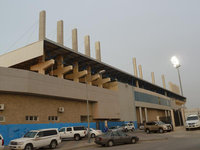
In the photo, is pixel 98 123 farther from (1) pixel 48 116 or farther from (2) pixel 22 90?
(2) pixel 22 90

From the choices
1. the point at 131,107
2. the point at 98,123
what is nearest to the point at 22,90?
the point at 98,123

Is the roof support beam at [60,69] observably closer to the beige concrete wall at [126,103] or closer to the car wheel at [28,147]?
the beige concrete wall at [126,103]

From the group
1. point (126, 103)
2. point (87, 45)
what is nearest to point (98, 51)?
point (87, 45)

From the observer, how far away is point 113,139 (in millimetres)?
19953

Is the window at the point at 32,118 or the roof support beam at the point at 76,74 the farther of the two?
the roof support beam at the point at 76,74

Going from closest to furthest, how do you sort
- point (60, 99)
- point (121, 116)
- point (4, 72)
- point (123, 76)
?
point (4, 72) → point (60, 99) → point (121, 116) → point (123, 76)

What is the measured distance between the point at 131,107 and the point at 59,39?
27586 millimetres

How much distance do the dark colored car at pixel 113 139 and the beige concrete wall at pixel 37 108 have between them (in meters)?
11.6

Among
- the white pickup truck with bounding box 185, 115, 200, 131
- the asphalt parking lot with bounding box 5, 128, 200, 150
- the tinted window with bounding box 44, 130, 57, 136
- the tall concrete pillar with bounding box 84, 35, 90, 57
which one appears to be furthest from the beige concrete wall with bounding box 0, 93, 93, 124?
the white pickup truck with bounding box 185, 115, 200, 131

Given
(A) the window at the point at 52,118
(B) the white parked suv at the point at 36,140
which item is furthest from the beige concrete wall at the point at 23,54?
(B) the white parked suv at the point at 36,140

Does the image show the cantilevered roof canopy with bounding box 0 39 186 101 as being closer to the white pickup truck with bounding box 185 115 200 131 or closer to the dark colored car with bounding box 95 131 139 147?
the white pickup truck with bounding box 185 115 200 131

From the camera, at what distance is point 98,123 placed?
129ft

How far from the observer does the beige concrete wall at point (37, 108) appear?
2500 cm

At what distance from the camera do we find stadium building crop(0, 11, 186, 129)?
25500 millimetres
